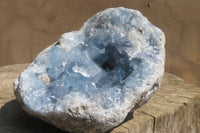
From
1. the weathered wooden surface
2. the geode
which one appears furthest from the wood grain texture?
the geode

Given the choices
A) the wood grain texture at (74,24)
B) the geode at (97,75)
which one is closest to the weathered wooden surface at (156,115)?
the geode at (97,75)

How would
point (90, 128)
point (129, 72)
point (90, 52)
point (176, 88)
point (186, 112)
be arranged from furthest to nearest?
point (176, 88) < point (186, 112) < point (90, 52) < point (129, 72) < point (90, 128)

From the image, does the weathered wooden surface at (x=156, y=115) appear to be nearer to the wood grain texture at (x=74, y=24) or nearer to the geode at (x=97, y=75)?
the geode at (x=97, y=75)

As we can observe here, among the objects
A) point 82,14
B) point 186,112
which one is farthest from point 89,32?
point 82,14

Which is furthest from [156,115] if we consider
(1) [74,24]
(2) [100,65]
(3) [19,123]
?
(1) [74,24]

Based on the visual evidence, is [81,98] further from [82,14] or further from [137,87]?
[82,14]

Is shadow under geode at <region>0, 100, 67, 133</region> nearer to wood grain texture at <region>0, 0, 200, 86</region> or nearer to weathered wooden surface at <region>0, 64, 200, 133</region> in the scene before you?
weathered wooden surface at <region>0, 64, 200, 133</region>
